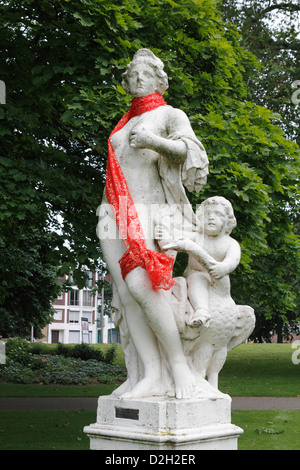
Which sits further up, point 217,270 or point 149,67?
point 149,67

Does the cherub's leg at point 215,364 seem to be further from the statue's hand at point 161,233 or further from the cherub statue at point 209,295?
the statue's hand at point 161,233

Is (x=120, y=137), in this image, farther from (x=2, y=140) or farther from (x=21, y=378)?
(x=21, y=378)

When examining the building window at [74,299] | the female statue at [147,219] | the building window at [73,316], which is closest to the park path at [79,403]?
the female statue at [147,219]

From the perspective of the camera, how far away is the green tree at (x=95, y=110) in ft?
29.9

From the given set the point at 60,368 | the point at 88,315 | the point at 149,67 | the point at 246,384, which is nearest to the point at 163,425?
the point at 149,67

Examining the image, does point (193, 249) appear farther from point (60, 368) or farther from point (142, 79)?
point (60, 368)

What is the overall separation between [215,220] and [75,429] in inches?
231

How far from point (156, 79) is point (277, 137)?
239 inches

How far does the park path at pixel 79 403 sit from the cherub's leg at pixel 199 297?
25.4 feet

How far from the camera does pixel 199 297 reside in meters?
4.75

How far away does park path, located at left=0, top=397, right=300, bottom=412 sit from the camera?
39.6ft

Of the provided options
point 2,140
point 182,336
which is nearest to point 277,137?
point 2,140

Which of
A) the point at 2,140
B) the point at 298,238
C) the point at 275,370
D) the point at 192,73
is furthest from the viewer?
the point at 275,370

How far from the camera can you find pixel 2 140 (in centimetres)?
929
